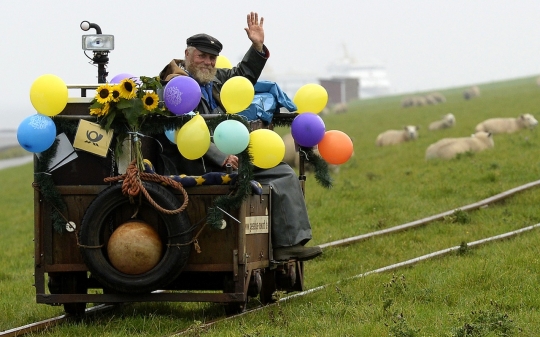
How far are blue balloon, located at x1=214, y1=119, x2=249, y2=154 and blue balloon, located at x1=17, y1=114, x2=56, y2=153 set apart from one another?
4.12 ft

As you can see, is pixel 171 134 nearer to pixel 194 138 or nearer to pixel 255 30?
pixel 194 138

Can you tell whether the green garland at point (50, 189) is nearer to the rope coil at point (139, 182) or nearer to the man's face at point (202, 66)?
the rope coil at point (139, 182)

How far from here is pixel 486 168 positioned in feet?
55.5

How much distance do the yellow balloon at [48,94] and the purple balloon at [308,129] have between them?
7.34 feet

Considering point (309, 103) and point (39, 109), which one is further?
point (309, 103)

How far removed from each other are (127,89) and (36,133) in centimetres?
75

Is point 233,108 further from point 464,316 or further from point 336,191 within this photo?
point 336,191

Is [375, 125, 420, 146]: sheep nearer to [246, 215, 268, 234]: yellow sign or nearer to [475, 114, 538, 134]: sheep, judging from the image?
[475, 114, 538, 134]: sheep

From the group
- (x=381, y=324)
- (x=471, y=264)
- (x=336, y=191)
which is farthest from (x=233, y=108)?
(x=336, y=191)

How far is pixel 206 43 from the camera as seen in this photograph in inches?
339

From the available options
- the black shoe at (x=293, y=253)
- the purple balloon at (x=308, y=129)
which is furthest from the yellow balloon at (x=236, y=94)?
the black shoe at (x=293, y=253)

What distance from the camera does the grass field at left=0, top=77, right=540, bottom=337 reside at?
7.12m

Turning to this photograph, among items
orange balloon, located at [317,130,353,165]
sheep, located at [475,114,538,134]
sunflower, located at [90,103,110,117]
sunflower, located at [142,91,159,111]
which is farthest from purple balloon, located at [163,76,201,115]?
sheep, located at [475,114,538,134]

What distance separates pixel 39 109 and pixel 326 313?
2.73 metres
